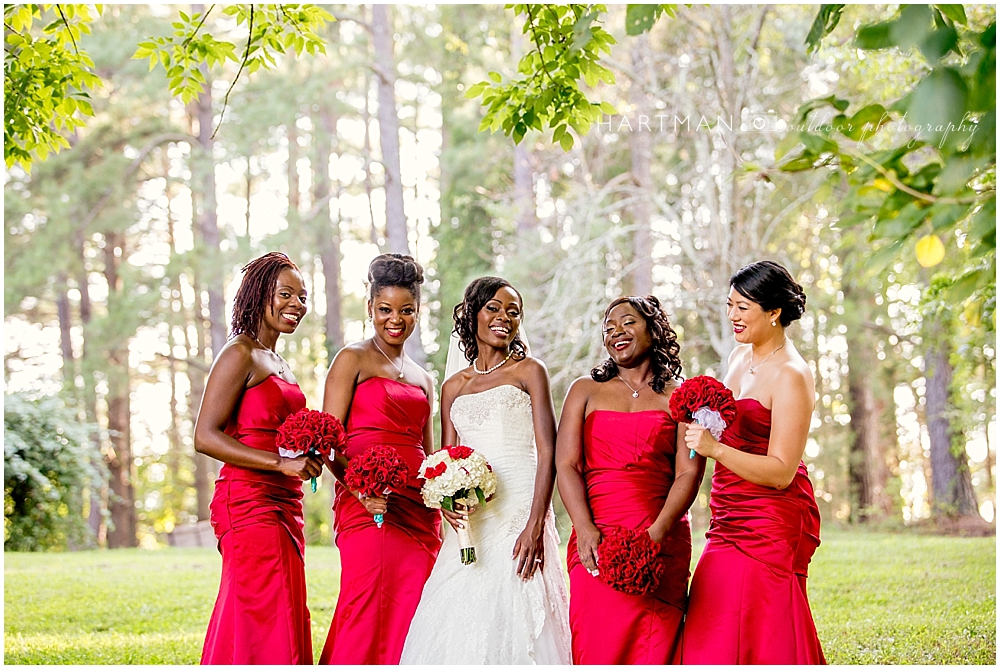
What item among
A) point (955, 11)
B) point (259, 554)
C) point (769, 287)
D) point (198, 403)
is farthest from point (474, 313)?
point (198, 403)

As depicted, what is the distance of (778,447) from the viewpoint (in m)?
3.87

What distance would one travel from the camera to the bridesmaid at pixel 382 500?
4.37 meters

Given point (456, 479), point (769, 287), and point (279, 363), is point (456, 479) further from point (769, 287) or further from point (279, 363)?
point (769, 287)

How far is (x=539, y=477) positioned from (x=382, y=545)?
2.78 feet

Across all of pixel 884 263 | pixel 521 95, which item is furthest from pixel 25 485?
pixel 884 263

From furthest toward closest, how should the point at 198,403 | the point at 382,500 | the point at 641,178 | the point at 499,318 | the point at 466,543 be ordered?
the point at 198,403 < the point at 641,178 < the point at 499,318 < the point at 466,543 < the point at 382,500

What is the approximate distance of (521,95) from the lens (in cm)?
562

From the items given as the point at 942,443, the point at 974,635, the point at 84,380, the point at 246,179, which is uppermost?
the point at 246,179

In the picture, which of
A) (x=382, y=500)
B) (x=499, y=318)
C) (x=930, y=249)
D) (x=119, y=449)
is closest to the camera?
(x=930, y=249)

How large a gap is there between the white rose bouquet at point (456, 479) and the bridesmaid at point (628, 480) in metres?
0.37

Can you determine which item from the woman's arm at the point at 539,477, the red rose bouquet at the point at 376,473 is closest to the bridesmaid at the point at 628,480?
the woman's arm at the point at 539,477

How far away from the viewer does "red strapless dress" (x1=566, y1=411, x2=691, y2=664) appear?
3.98 meters

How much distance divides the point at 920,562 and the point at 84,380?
1530cm

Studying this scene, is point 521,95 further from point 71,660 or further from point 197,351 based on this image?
point 197,351
